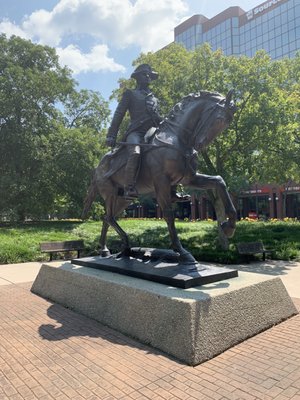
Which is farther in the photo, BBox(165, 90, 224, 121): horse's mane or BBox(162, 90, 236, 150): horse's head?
BBox(165, 90, 224, 121): horse's mane

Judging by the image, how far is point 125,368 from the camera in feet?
13.4

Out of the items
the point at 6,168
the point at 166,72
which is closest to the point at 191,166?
the point at 166,72

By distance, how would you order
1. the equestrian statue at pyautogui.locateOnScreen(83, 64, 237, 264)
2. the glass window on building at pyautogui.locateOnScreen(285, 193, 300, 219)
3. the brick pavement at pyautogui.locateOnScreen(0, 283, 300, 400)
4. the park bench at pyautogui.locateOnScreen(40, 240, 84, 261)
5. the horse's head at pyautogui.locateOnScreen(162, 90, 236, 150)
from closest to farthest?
the brick pavement at pyautogui.locateOnScreen(0, 283, 300, 400) < the horse's head at pyautogui.locateOnScreen(162, 90, 236, 150) < the equestrian statue at pyautogui.locateOnScreen(83, 64, 237, 264) < the park bench at pyautogui.locateOnScreen(40, 240, 84, 261) < the glass window on building at pyautogui.locateOnScreen(285, 193, 300, 219)

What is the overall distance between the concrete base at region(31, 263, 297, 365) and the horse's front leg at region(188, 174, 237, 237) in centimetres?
89

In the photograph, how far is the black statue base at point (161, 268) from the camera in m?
5.50

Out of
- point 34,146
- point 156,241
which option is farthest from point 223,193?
point 34,146

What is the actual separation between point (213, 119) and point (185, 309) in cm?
311

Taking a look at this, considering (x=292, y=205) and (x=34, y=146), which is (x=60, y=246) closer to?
(x=34, y=146)

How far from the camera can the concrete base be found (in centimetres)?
439

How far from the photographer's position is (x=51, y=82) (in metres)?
26.7

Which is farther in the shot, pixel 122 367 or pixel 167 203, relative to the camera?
pixel 167 203

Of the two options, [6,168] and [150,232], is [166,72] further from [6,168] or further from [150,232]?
[6,168]

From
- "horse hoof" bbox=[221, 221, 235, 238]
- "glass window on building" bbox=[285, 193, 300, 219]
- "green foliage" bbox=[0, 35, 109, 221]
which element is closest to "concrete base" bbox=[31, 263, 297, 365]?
"horse hoof" bbox=[221, 221, 235, 238]

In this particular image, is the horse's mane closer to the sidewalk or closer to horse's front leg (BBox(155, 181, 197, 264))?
horse's front leg (BBox(155, 181, 197, 264))
